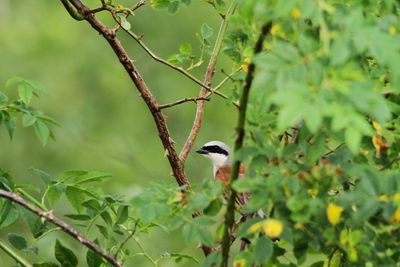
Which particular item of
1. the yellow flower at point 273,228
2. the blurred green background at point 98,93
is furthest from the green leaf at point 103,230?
the blurred green background at point 98,93

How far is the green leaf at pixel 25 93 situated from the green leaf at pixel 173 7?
26.3 inches

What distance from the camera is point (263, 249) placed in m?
2.18

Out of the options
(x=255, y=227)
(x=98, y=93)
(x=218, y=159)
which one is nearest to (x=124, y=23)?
(x=255, y=227)

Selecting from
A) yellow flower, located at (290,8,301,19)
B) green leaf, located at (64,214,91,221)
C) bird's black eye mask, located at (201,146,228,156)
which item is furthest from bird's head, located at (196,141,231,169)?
yellow flower, located at (290,8,301,19)

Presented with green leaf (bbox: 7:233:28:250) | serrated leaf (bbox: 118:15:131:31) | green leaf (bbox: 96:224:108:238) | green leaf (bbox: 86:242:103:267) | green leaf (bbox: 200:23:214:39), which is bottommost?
green leaf (bbox: 86:242:103:267)

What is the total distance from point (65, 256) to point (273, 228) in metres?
1.04

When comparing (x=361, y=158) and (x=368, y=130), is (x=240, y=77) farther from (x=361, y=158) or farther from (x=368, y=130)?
(x=368, y=130)

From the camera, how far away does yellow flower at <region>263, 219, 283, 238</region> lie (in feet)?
6.57

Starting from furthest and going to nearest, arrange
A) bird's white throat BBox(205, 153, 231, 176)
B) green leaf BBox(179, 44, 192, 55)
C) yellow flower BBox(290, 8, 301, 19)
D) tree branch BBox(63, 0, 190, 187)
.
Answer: bird's white throat BBox(205, 153, 231, 176)
tree branch BBox(63, 0, 190, 187)
green leaf BBox(179, 44, 192, 55)
yellow flower BBox(290, 8, 301, 19)

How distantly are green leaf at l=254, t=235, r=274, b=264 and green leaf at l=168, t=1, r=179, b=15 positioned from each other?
1366 mm

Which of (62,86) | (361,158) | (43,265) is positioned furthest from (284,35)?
(62,86)

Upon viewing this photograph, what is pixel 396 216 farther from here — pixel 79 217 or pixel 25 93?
pixel 25 93

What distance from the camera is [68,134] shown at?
487 inches

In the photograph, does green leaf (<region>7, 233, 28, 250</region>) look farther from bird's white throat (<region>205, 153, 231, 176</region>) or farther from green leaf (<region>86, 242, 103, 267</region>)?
bird's white throat (<region>205, 153, 231, 176</region>)
